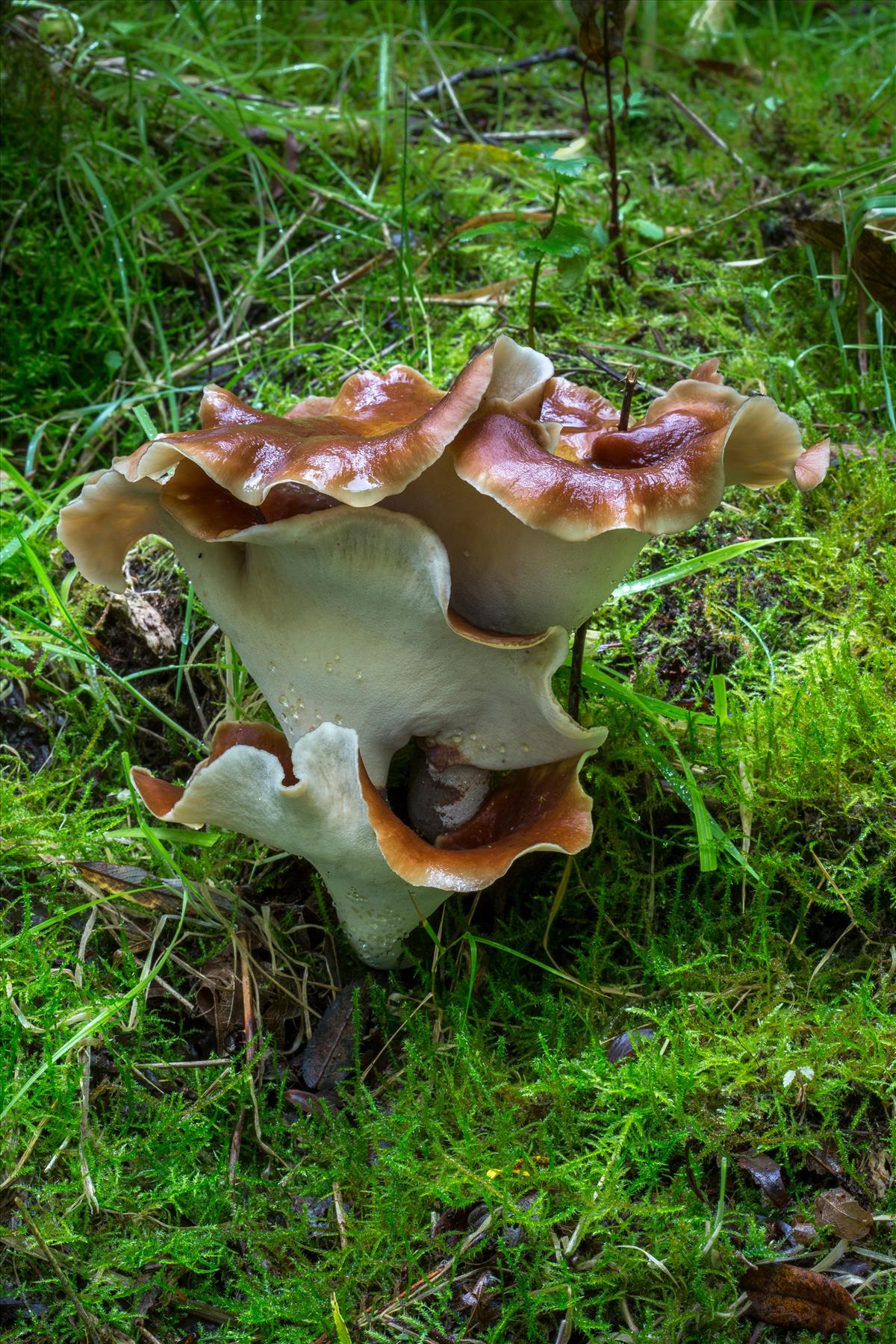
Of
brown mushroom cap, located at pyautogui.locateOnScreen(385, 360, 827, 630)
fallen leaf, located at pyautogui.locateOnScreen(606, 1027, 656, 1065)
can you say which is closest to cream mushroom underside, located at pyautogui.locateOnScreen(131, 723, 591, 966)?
brown mushroom cap, located at pyautogui.locateOnScreen(385, 360, 827, 630)

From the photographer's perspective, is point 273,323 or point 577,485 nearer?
point 577,485

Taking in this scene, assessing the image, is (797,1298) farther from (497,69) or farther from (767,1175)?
(497,69)

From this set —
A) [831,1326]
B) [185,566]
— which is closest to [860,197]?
[185,566]

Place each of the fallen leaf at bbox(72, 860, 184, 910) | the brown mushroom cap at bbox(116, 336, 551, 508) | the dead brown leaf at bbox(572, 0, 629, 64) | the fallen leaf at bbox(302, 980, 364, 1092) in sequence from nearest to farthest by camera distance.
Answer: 1. the brown mushroom cap at bbox(116, 336, 551, 508)
2. the fallen leaf at bbox(302, 980, 364, 1092)
3. the fallen leaf at bbox(72, 860, 184, 910)
4. the dead brown leaf at bbox(572, 0, 629, 64)

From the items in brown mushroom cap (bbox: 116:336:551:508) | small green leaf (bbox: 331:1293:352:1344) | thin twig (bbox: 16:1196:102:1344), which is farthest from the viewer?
thin twig (bbox: 16:1196:102:1344)

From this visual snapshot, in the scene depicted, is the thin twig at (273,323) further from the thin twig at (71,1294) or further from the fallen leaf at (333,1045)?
the thin twig at (71,1294)

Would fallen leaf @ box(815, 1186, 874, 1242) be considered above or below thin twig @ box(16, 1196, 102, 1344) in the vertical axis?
above

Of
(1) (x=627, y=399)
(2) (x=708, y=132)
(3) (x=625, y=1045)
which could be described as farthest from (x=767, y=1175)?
(2) (x=708, y=132)

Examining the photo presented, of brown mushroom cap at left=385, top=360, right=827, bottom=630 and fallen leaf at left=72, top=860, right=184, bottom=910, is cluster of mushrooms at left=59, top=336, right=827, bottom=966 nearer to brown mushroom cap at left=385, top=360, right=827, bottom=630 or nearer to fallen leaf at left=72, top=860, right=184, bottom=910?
brown mushroom cap at left=385, top=360, right=827, bottom=630
